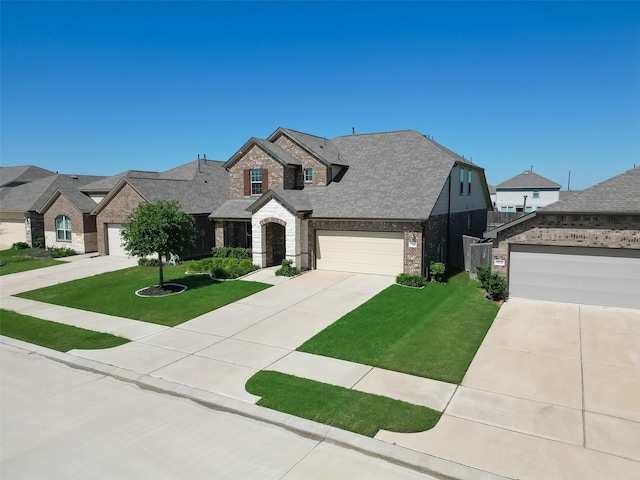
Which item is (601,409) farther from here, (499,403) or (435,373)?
(435,373)

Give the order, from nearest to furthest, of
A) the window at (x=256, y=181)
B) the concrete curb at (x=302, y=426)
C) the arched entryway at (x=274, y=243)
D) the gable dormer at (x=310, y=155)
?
1. the concrete curb at (x=302, y=426)
2. the arched entryway at (x=274, y=243)
3. the gable dormer at (x=310, y=155)
4. the window at (x=256, y=181)

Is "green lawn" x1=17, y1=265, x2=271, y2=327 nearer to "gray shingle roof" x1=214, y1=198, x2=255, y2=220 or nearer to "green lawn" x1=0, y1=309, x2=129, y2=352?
"green lawn" x1=0, y1=309, x2=129, y2=352

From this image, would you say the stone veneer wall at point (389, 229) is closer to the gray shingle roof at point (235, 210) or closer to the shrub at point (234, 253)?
the shrub at point (234, 253)

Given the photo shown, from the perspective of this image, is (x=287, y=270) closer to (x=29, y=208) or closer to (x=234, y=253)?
(x=234, y=253)

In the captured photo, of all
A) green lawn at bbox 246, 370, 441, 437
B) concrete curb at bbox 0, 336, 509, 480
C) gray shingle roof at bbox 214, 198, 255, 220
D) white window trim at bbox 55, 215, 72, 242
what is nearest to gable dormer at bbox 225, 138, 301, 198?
gray shingle roof at bbox 214, 198, 255, 220

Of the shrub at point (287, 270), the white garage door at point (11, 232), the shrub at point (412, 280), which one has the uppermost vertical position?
the white garage door at point (11, 232)

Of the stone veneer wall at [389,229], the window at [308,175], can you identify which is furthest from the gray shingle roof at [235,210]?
the stone veneer wall at [389,229]

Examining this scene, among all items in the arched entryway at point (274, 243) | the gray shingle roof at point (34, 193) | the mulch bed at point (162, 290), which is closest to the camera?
the mulch bed at point (162, 290)

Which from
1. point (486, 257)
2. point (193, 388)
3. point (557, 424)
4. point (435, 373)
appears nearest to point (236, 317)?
point (193, 388)
